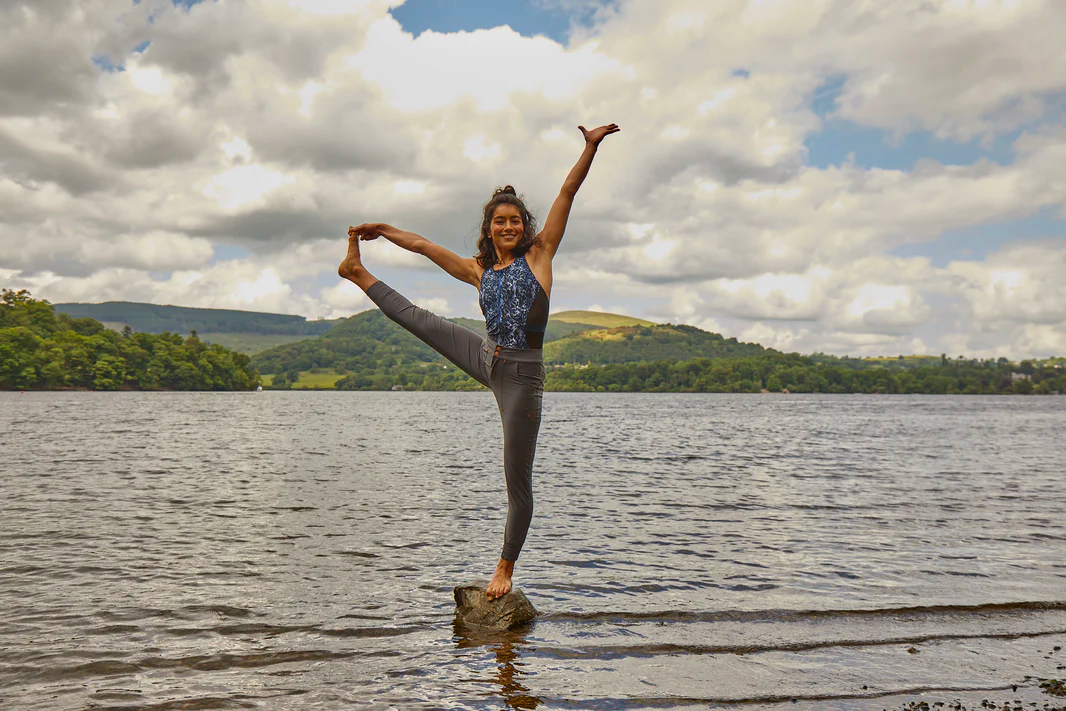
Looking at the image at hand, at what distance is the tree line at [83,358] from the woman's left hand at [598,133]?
182 m

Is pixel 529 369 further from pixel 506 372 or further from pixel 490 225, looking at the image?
pixel 490 225

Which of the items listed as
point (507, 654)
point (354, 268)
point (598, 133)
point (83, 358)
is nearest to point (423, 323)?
point (354, 268)

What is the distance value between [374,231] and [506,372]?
231cm

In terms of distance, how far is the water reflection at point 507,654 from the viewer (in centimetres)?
660

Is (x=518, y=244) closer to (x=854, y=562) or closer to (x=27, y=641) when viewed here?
(x=27, y=641)

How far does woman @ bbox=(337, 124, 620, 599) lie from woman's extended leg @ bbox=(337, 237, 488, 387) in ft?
0.04

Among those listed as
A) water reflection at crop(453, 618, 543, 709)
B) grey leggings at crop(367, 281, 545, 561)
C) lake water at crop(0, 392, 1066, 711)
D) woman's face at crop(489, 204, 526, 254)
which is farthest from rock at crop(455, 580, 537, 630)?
woman's face at crop(489, 204, 526, 254)

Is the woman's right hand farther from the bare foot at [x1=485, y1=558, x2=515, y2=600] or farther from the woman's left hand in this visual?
the bare foot at [x1=485, y1=558, x2=515, y2=600]

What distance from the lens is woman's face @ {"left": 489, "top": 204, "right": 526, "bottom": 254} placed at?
7160 millimetres

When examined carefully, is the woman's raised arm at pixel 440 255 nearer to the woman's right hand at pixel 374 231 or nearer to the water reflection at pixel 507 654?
the woman's right hand at pixel 374 231

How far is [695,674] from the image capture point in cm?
739

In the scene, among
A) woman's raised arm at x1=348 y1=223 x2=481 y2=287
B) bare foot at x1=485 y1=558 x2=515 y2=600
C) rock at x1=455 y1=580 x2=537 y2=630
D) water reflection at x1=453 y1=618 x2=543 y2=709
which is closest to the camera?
water reflection at x1=453 y1=618 x2=543 y2=709

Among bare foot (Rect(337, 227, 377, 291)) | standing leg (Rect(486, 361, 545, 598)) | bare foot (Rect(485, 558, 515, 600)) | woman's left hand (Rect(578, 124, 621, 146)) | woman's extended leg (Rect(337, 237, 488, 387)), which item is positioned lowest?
bare foot (Rect(485, 558, 515, 600))

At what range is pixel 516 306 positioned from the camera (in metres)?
6.99
